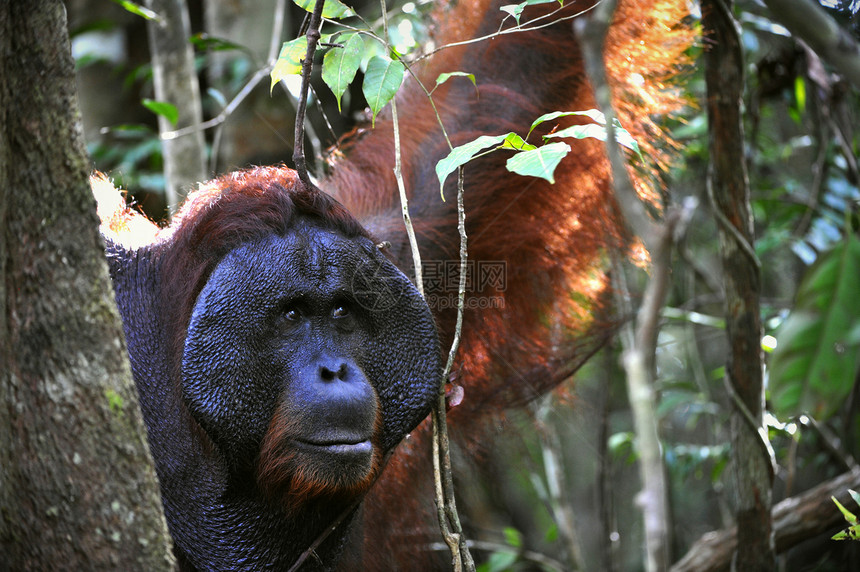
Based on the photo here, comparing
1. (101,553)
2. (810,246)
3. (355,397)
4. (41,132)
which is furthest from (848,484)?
(41,132)

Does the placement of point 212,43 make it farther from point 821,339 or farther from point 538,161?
point 821,339

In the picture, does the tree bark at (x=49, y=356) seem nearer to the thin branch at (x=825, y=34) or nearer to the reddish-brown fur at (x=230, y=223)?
the reddish-brown fur at (x=230, y=223)

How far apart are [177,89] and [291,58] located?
1771mm

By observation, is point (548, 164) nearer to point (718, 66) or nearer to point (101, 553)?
point (101, 553)

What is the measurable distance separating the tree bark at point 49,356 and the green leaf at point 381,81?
2.28ft

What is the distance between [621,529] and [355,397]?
432 cm

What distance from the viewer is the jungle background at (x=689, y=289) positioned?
2.31 meters

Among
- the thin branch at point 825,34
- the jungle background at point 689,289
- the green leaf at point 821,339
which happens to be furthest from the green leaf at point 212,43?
the green leaf at point 821,339

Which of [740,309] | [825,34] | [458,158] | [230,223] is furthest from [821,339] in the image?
[740,309]

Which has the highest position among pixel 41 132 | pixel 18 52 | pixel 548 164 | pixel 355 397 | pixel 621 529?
pixel 18 52

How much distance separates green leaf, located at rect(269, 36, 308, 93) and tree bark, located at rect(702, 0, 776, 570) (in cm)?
122

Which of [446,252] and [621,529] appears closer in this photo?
[446,252]

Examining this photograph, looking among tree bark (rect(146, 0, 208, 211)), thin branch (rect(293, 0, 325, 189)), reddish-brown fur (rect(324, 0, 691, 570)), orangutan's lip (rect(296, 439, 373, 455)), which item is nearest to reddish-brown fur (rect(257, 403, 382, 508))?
orangutan's lip (rect(296, 439, 373, 455))

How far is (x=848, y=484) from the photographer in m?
2.41
